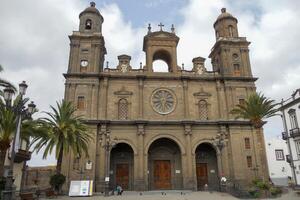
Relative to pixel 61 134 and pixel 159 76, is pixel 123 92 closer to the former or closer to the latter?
pixel 159 76

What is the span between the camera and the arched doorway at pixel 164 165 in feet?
104

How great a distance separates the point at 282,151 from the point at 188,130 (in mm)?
23362

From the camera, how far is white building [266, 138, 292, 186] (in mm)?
44062

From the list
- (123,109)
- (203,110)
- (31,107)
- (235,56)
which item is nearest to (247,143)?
(203,110)

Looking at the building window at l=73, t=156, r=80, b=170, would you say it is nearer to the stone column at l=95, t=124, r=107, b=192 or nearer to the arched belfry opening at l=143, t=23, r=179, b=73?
the stone column at l=95, t=124, r=107, b=192

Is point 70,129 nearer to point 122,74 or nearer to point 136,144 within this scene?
point 136,144

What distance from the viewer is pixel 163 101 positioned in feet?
110

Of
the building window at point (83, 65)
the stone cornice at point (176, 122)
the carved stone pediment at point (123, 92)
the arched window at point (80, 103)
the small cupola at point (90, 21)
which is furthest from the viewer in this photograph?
the small cupola at point (90, 21)

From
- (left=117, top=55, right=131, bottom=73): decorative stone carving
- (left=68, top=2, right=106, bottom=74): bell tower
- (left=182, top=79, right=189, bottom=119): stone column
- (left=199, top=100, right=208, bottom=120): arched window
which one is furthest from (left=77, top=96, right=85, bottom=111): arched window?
(left=199, top=100, right=208, bottom=120): arched window

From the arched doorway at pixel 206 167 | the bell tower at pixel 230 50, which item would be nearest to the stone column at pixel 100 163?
the arched doorway at pixel 206 167

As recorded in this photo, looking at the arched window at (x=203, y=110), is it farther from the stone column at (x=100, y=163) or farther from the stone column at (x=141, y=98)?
the stone column at (x=100, y=163)

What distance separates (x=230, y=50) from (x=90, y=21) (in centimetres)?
1917

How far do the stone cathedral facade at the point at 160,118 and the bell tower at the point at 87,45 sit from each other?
0.41 ft

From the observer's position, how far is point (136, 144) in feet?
102
